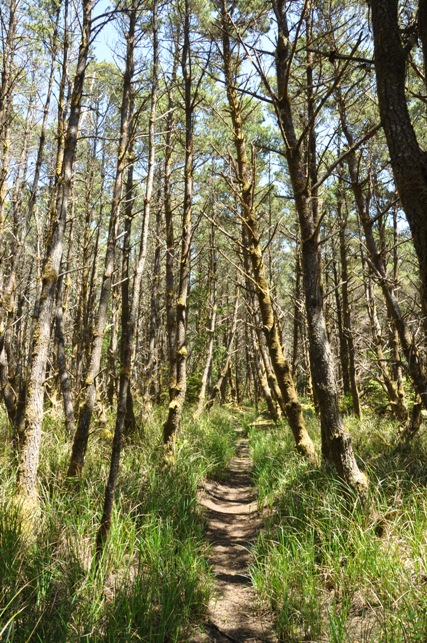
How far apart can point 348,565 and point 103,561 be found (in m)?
1.89

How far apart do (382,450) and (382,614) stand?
147 inches

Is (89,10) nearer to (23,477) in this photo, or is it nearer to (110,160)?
(23,477)

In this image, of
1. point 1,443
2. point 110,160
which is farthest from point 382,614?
point 110,160

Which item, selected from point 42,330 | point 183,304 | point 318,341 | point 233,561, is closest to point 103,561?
point 233,561

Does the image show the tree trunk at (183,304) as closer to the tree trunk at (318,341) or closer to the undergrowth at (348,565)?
the undergrowth at (348,565)

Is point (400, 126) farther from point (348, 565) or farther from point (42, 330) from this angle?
point (42, 330)

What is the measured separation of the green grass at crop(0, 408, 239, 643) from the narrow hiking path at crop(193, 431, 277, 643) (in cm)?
19

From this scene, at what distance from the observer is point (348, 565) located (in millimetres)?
3088

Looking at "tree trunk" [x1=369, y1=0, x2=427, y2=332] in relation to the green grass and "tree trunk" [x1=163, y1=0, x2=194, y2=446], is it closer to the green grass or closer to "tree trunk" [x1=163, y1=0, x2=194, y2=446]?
the green grass

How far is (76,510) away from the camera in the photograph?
13.1 feet

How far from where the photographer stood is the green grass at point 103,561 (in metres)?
2.60

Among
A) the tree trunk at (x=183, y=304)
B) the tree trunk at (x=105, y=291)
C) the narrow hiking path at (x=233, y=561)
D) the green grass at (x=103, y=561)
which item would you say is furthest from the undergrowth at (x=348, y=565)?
the tree trunk at (x=105, y=291)

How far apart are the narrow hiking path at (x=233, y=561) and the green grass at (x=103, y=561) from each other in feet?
0.62

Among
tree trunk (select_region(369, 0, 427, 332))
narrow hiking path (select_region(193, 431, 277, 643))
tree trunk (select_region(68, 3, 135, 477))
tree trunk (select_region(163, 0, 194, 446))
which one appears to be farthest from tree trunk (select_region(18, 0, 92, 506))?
tree trunk (select_region(369, 0, 427, 332))
